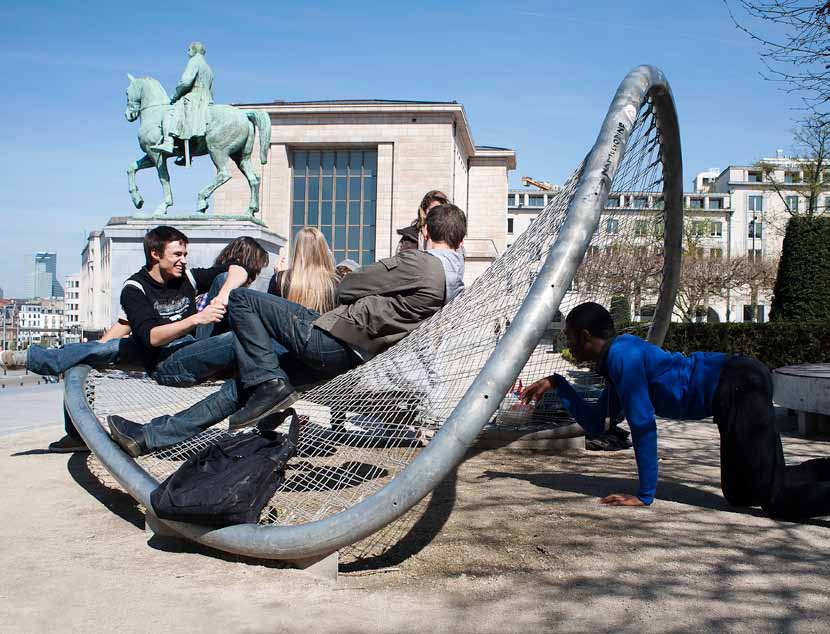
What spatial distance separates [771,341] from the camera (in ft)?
37.1

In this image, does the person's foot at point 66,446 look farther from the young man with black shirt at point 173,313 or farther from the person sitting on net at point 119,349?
the young man with black shirt at point 173,313

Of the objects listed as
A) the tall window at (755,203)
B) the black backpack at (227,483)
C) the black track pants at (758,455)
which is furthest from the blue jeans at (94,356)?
the tall window at (755,203)

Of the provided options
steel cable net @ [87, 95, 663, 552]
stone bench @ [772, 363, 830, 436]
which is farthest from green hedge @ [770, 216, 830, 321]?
steel cable net @ [87, 95, 663, 552]

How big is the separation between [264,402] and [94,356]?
1.70m

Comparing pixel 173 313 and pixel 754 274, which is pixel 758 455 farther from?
pixel 754 274

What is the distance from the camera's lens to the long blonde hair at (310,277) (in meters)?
4.44

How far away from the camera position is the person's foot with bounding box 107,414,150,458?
383cm

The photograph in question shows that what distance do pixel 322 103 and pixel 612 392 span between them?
1267 inches

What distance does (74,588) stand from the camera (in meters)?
2.95

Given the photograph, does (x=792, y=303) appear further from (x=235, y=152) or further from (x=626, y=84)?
(x=235, y=152)

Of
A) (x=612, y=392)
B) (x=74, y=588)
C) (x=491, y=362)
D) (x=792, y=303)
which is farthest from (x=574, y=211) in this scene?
(x=792, y=303)

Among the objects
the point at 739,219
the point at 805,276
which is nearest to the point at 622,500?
the point at 805,276

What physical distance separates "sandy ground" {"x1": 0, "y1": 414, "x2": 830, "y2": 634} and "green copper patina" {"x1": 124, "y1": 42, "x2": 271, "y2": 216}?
37.7ft

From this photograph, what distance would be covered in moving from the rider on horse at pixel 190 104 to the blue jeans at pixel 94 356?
10.9 metres
